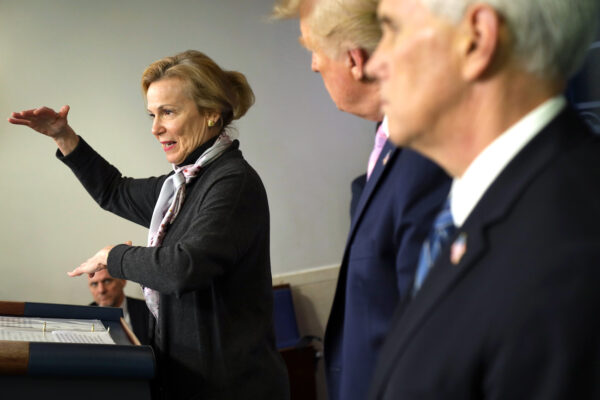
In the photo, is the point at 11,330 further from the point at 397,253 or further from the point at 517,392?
the point at 517,392

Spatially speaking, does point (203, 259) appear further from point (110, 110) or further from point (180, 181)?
point (110, 110)

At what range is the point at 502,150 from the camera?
0.76m

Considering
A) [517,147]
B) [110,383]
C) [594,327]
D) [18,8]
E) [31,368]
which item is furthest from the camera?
[18,8]

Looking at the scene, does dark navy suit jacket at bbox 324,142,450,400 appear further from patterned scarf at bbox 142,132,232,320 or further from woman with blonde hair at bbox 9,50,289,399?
patterned scarf at bbox 142,132,232,320

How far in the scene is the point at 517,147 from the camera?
0.75 metres

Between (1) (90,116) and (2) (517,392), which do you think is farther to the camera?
(1) (90,116)

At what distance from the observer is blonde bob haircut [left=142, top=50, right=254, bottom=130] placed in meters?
1.96

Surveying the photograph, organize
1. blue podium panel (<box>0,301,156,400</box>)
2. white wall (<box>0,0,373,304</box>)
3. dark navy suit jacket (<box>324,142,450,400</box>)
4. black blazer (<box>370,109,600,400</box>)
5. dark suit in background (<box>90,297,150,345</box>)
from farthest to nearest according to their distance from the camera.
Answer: white wall (<box>0,0,373,304</box>) < dark suit in background (<box>90,297,150,345</box>) < blue podium panel (<box>0,301,156,400</box>) < dark navy suit jacket (<box>324,142,450,400</box>) < black blazer (<box>370,109,600,400</box>)

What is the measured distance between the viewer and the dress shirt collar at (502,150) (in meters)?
0.75

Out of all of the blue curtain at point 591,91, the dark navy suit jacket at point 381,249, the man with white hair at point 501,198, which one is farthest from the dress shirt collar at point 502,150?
the blue curtain at point 591,91

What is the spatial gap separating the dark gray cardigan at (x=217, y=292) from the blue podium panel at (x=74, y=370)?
25 centimetres

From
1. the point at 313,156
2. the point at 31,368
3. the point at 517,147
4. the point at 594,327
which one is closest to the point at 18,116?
the point at 31,368

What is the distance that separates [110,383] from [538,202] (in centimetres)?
103

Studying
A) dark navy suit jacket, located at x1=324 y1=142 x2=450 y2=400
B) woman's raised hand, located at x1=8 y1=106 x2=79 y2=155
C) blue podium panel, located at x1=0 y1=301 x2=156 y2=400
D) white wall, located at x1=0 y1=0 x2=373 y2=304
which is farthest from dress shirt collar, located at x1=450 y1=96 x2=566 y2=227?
white wall, located at x1=0 y1=0 x2=373 y2=304
